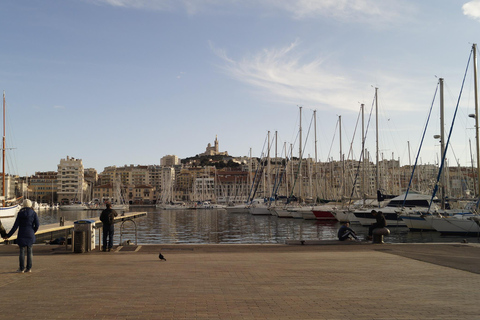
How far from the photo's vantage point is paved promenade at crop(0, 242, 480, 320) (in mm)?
7766

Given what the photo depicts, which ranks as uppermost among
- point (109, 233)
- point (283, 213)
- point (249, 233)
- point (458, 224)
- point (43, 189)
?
point (43, 189)

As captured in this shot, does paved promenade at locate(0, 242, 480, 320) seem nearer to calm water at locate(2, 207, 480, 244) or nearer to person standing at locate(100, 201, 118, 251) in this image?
person standing at locate(100, 201, 118, 251)

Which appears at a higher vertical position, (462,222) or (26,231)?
(26,231)

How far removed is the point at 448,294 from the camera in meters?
9.22

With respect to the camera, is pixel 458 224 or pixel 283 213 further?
pixel 283 213

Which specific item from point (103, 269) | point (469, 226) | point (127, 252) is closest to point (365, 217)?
point (469, 226)

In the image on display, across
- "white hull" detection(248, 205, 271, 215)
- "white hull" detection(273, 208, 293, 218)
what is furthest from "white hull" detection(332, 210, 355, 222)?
"white hull" detection(248, 205, 271, 215)

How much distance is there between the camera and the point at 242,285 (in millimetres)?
10133

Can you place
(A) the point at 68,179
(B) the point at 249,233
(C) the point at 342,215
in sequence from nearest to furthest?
(B) the point at 249,233 → (C) the point at 342,215 → (A) the point at 68,179

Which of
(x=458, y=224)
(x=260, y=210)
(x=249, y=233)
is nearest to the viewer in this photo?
(x=458, y=224)

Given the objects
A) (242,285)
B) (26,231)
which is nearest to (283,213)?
(26,231)

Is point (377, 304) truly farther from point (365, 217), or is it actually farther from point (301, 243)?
point (365, 217)

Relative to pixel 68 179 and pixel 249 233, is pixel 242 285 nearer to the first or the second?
pixel 249 233

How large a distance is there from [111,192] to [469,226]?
17419 centimetres
